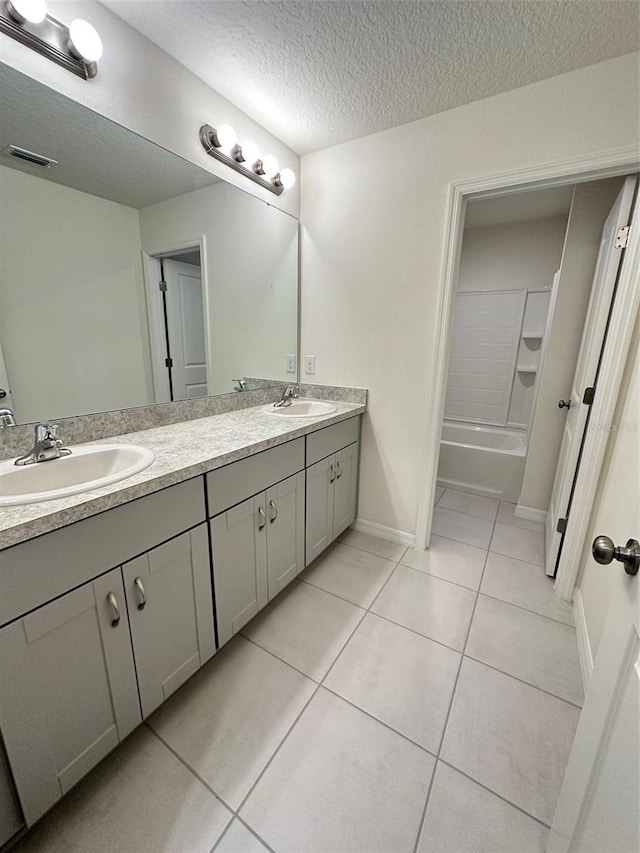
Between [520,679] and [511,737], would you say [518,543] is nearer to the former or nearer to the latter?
[520,679]

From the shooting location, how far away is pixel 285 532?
1.59 metres

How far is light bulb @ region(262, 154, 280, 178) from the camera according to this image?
1803 mm

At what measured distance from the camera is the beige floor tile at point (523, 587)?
1.68 meters

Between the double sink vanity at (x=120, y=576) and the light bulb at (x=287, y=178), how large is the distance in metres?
1.38

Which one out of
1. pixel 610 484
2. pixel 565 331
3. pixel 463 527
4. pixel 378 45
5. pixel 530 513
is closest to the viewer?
pixel 378 45

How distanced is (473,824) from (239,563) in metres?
0.99

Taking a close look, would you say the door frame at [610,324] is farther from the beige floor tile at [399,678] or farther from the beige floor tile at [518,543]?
the beige floor tile at [399,678]

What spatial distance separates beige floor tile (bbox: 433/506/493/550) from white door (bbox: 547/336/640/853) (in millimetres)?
1504

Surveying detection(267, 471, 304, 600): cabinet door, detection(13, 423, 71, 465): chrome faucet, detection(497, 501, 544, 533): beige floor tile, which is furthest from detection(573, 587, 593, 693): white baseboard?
detection(13, 423, 71, 465): chrome faucet

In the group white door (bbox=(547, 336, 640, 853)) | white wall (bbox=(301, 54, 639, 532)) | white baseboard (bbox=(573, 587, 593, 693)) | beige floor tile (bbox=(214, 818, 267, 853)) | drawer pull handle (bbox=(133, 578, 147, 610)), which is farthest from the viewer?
white wall (bbox=(301, 54, 639, 532))

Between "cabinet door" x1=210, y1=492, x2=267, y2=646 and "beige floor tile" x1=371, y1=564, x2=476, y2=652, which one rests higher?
"cabinet door" x1=210, y1=492, x2=267, y2=646

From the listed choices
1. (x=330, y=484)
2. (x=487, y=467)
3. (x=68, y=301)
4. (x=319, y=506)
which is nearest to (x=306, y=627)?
(x=319, y=506)

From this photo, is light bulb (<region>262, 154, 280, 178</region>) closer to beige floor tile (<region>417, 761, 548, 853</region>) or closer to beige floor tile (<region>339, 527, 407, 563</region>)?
beige floor tile (<region>339, 527, 407, 563</region>)

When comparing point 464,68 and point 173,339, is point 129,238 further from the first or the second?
point 464,68
